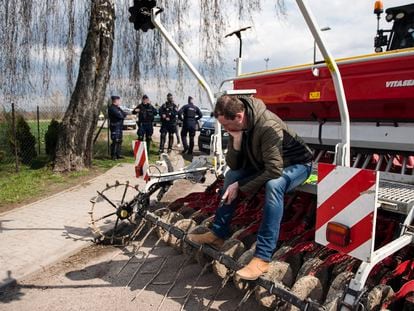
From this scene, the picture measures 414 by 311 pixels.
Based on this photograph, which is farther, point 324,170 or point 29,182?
point 29,182

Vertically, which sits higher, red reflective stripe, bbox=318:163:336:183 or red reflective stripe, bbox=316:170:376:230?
red reflective stripe, bbox=318:163:336:183

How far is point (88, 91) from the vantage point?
876 cm

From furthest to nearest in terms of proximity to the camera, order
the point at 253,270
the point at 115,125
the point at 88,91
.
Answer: the point at 115,125 → the point at 88,91 → the point at 253,270

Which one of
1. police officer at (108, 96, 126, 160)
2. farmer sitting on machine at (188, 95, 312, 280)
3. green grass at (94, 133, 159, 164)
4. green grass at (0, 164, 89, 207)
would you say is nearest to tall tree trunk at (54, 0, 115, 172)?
green grass at (0, 164, 89, 207)

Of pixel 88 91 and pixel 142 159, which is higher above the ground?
pixel 88 91

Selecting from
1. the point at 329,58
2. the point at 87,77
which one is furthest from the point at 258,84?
the point at 87,77

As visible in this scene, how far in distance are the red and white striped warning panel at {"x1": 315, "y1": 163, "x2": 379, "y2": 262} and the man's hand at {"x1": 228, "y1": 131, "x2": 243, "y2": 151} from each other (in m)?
0.97

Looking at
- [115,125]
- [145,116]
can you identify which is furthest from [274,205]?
[145,116]

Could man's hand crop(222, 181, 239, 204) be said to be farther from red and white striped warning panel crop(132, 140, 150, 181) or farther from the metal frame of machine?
red and white striped warning panel crop(132, 140, 150, 181)

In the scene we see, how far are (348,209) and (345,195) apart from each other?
0.09 metres

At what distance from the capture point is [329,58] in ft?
9.50

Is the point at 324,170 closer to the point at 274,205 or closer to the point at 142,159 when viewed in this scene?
the point at 274,205

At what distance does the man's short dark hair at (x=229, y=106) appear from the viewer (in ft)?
10.9

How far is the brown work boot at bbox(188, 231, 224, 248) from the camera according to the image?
146 inches
